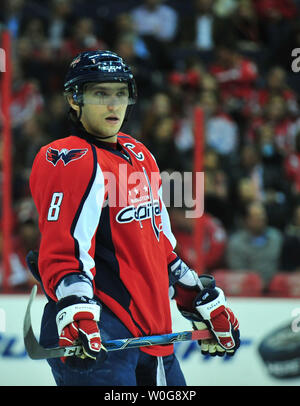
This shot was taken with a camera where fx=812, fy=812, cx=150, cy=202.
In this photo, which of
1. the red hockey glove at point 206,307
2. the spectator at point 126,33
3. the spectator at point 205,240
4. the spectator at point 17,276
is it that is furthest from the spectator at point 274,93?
the red hockey glove at point 206,307

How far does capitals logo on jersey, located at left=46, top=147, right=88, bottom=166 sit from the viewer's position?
231 cm

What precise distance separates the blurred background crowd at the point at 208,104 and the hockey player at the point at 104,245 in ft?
8.09

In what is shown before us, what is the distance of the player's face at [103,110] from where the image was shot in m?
2.42

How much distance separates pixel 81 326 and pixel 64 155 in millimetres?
493

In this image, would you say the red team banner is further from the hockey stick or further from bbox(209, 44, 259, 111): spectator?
the hockey stick

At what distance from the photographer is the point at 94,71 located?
7.97ft

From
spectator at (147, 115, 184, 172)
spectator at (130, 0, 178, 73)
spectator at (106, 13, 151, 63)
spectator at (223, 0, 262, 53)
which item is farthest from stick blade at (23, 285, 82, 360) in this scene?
spectator at (223, 0, 262, 53)

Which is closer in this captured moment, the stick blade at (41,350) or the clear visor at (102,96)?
the stick blade at (41,350)

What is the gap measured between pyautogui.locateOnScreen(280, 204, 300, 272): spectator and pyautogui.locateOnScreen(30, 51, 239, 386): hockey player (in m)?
2.45

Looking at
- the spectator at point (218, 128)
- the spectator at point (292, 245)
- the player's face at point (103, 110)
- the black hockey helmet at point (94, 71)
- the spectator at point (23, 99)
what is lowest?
the spectator at point (292, 245)

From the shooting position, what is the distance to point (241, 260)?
5.03m

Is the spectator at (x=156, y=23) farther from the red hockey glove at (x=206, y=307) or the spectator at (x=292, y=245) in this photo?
the red hockey glove at (x=206, y=307)

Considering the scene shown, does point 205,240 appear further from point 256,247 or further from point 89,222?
point 89,222

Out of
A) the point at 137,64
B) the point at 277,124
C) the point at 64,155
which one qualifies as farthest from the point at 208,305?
the point at 137,64
